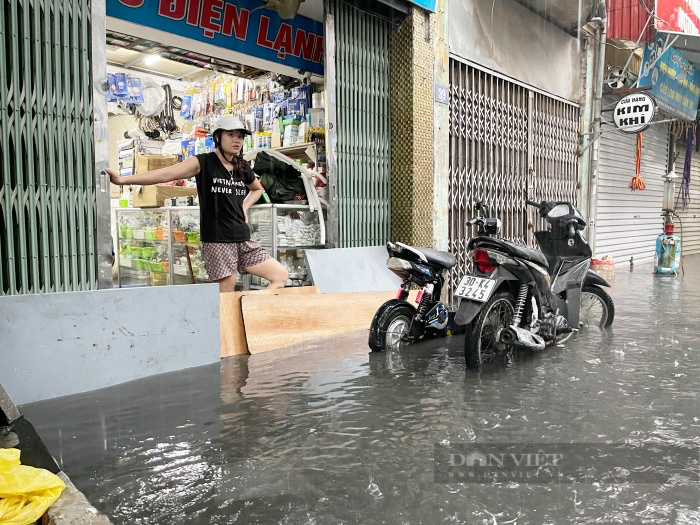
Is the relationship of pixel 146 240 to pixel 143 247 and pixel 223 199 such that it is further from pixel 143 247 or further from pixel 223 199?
pixel 223 199

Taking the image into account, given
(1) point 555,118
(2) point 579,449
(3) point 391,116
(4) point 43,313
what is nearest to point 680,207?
(1) point 555,118

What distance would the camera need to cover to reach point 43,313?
138 inches

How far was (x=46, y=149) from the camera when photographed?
3.72m

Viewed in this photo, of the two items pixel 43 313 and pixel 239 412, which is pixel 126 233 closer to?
pixel 43 313

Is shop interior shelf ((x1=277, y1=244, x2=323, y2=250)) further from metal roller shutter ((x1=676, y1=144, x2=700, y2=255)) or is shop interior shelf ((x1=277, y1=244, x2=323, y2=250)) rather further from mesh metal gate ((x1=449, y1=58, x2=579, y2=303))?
metal roller shutter ((x1=676, y1=144, x2=700, y2=255))

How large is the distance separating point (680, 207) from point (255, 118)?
1432cm

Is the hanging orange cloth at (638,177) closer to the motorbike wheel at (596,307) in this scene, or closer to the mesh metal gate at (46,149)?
the motorbike wheel at (596,307)

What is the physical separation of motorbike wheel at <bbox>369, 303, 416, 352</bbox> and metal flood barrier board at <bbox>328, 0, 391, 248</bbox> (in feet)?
5.24

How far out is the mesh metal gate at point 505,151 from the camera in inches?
293

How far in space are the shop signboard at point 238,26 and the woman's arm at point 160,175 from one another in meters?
1.71

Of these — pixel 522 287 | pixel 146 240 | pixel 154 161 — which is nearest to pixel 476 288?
pixel 522 287

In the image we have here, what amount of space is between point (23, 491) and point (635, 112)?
1059 centimetres

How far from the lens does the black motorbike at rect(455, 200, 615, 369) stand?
407 cm

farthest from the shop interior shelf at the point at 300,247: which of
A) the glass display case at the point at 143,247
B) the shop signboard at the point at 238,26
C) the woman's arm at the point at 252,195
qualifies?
the shop signboard at the point at 238,26
